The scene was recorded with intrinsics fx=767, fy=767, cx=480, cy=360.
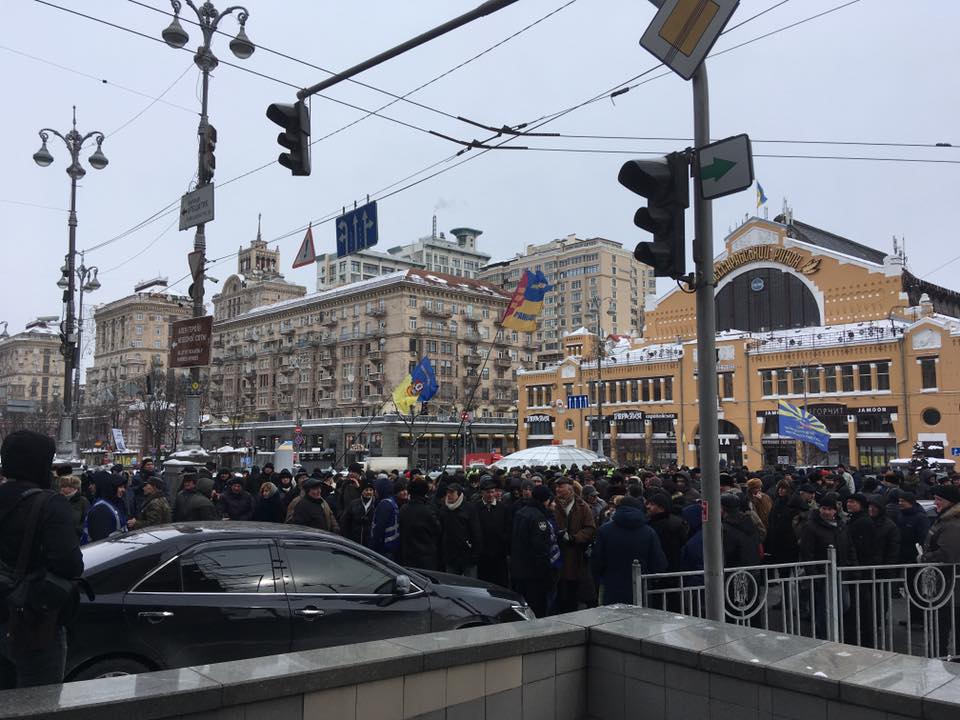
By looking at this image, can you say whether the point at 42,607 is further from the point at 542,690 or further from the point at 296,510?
the point at 296,510

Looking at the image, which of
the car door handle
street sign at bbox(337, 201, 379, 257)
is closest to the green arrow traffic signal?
the car door handle

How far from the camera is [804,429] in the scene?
2631 cm

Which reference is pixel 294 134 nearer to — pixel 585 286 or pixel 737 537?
pixel 737 537

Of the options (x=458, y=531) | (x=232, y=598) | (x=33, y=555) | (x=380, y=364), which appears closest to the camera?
(x=33, y=555)

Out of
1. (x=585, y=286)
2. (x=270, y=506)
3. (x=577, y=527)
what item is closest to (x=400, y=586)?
(x=577, y=527)

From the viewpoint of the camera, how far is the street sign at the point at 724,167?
570 cm

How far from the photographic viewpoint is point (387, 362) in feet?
261

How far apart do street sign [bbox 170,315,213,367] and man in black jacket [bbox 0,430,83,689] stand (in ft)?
31.7

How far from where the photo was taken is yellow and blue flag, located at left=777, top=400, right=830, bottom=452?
1009 inches

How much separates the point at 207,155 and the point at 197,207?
4.26 ft

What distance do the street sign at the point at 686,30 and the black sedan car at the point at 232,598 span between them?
4.82 metres

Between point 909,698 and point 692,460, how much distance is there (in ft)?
197

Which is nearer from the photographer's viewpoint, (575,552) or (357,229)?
(575,552)

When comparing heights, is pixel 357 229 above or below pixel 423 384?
above
